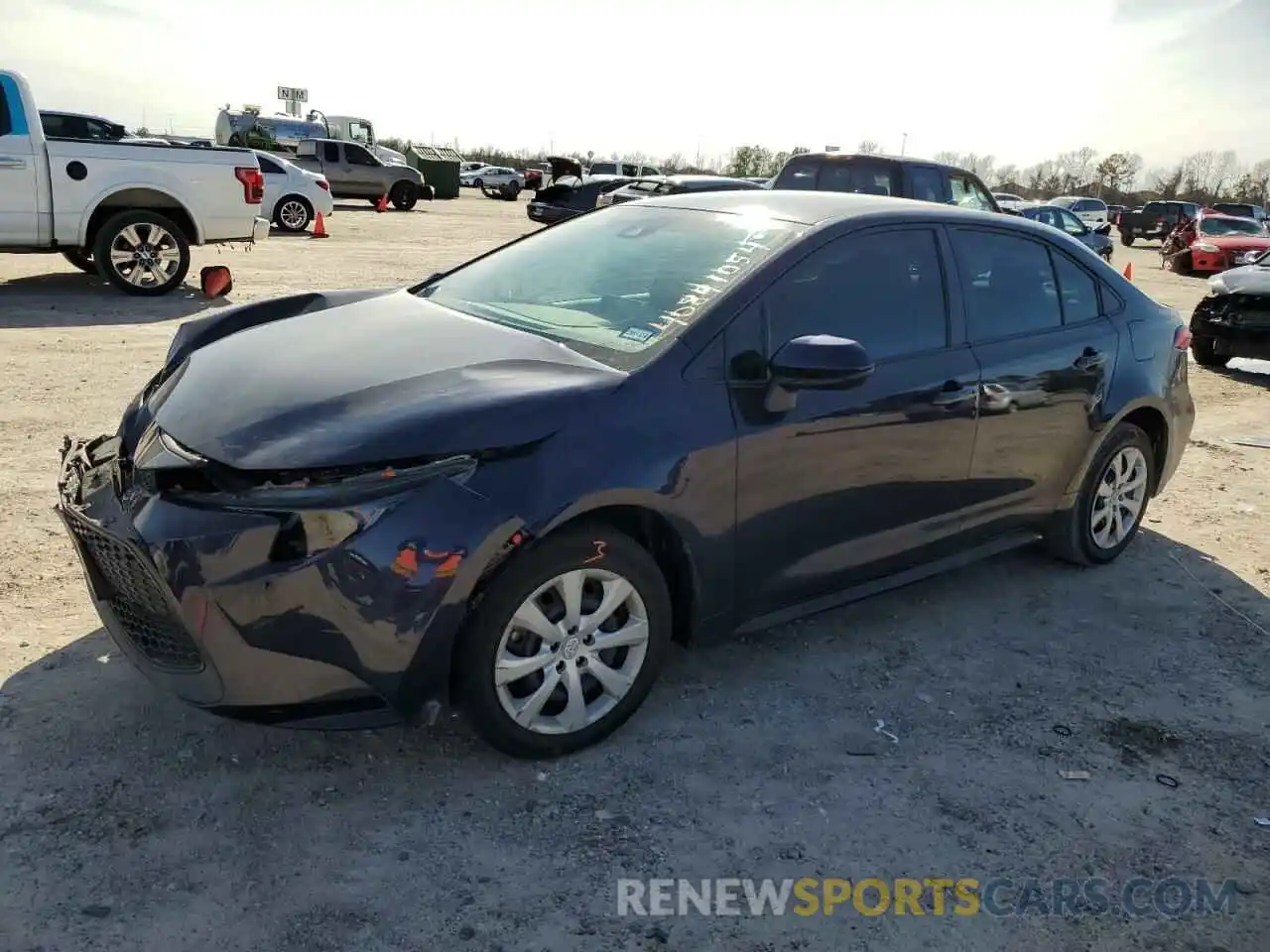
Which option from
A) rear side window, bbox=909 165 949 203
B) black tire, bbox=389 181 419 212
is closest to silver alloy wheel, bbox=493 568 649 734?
rear side window, bbox=909 165 949 203

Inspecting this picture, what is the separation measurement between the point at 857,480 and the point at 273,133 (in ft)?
107

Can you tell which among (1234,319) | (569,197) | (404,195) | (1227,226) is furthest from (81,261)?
(1227,226)

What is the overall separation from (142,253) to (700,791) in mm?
9813

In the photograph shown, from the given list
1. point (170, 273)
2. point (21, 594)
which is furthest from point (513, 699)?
point (170, 273)

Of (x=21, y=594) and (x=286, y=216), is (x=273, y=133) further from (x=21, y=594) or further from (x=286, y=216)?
(x=21, y=594)

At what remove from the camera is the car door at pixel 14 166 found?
956 centimetres

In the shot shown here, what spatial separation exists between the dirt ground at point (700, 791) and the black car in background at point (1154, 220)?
34.9 meters

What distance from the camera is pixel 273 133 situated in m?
31.9

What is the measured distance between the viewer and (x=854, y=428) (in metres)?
3.52

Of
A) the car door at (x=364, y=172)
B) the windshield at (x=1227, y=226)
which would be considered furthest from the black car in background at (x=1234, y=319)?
Answer: the car door at (x=364, y=172)

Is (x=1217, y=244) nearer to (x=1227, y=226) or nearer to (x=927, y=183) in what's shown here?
(x=1227, y=226)

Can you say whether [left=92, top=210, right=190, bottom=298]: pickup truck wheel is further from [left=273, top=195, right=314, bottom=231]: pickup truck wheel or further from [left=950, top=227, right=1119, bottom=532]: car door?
[left=950, top=227, right=1119, bottom=532]: car door

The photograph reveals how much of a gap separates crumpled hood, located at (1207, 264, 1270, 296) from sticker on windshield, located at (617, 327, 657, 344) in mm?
8699

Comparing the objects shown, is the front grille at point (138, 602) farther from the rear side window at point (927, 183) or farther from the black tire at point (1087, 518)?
the rear side window at point (927, 183)
